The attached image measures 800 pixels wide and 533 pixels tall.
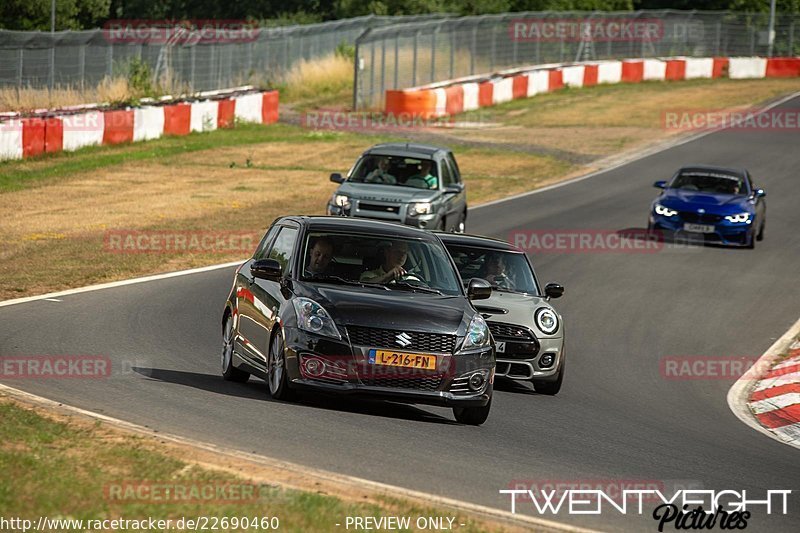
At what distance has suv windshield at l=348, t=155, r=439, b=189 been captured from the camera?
22.5 meters

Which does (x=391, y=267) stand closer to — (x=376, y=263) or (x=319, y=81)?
(x=376, y=263)

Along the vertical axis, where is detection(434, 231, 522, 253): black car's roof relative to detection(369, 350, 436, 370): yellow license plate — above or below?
above

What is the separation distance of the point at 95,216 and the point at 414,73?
26.8m

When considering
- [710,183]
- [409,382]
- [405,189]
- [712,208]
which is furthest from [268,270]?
[710,183]

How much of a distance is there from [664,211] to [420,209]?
667 centimetres

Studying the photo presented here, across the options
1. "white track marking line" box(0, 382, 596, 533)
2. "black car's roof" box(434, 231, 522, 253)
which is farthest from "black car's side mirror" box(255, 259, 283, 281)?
"black car's roof" box(434, 231, 522, 253)

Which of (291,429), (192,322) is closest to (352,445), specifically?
(291,429)

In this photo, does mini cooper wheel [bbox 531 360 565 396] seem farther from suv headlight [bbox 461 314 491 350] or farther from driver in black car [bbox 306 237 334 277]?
driver in black car [bbox 306 237 334 277]

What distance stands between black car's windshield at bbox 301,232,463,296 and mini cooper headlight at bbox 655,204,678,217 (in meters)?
15.3

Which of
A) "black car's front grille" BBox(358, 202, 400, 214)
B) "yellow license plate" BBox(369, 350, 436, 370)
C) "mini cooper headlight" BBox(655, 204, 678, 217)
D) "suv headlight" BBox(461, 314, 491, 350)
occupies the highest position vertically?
"suv headlight" BBox(461, 314, 491, 350)

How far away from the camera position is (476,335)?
35.3 feet

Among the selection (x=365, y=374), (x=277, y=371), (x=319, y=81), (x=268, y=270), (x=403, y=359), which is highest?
(x=268, y=270)

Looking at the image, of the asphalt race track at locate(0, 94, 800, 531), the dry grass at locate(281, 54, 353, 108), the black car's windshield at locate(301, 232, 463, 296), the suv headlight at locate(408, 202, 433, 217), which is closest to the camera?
the asphalt race track at locate(0, 94, 800, 531)

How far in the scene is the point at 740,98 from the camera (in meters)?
54.6
